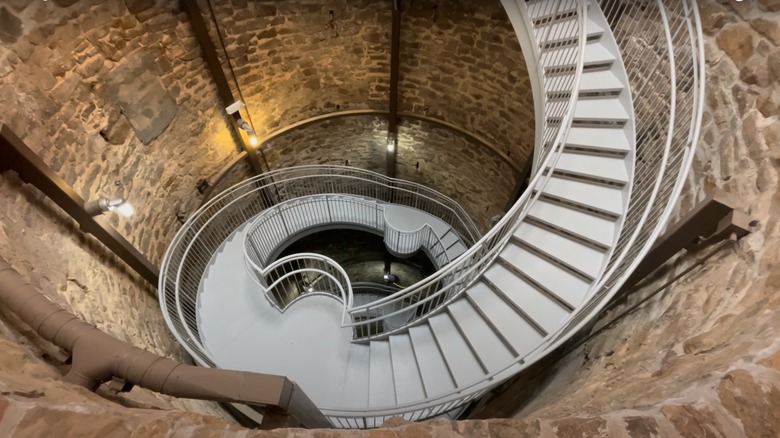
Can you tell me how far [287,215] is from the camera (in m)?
7.48

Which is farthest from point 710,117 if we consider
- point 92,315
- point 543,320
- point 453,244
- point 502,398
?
point 92,315

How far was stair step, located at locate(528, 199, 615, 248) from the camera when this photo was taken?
3.95 metres

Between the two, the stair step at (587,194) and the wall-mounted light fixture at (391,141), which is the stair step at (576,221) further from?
the wall-mounted light fixture at (391,141)

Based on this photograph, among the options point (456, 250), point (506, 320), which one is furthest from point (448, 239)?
point (506, 320)

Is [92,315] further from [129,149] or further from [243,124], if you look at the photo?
[243,124]

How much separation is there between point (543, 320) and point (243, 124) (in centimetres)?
533

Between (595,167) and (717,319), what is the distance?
211 cm

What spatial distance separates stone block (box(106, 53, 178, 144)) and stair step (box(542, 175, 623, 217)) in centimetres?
506

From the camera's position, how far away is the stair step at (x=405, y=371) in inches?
175

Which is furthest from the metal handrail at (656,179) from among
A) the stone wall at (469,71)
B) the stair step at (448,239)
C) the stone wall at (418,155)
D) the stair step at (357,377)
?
the stair step at (448,239)

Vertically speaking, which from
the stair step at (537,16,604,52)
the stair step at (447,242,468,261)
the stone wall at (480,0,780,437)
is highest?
the stair step at (537,16,604,52)

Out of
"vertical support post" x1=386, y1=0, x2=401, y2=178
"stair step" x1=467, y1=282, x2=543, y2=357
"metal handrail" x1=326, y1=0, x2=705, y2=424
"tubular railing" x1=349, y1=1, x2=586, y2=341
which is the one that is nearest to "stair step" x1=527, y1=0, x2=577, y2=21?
"tubular railing" x1=349, y1=1, x2=586, y2=341

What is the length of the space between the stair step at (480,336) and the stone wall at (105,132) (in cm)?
282

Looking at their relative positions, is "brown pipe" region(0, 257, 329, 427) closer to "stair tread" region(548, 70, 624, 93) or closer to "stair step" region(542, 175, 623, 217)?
"stair step" region(542, 175, 623, 217)
